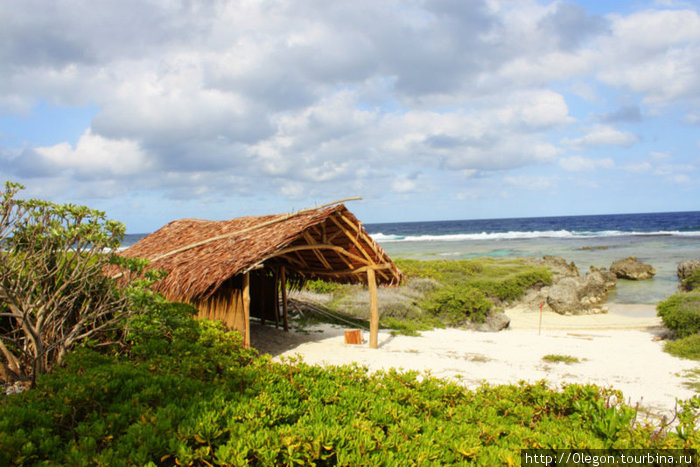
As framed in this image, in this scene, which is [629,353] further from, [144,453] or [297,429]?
[144,453]

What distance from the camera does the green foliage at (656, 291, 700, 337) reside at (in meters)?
10.5

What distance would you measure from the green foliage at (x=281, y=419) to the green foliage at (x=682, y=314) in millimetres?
8752

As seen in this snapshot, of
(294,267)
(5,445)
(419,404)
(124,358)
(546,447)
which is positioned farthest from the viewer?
(294,267)

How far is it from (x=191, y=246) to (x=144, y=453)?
6.24 m

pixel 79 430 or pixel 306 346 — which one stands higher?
pixel 79 430

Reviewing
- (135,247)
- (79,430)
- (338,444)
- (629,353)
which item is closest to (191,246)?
(135,247)

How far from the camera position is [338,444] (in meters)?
2.73

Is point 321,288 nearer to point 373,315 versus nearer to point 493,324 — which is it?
point 493,324

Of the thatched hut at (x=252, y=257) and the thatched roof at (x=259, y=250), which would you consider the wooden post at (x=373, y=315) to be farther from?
the thatched roof at (x=259, y=250)

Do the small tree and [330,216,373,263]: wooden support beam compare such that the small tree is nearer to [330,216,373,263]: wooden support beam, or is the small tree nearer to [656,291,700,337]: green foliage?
[330,216,373,263]: wooden support beam

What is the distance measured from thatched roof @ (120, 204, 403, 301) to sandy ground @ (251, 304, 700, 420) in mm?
1753

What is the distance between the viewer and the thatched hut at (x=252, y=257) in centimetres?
712

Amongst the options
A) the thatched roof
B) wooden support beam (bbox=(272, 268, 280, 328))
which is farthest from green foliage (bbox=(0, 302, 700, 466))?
wooden support beam (bbox=(272, 268, 280, 328))

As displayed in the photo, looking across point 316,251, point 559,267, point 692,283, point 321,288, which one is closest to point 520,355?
point 316,251
